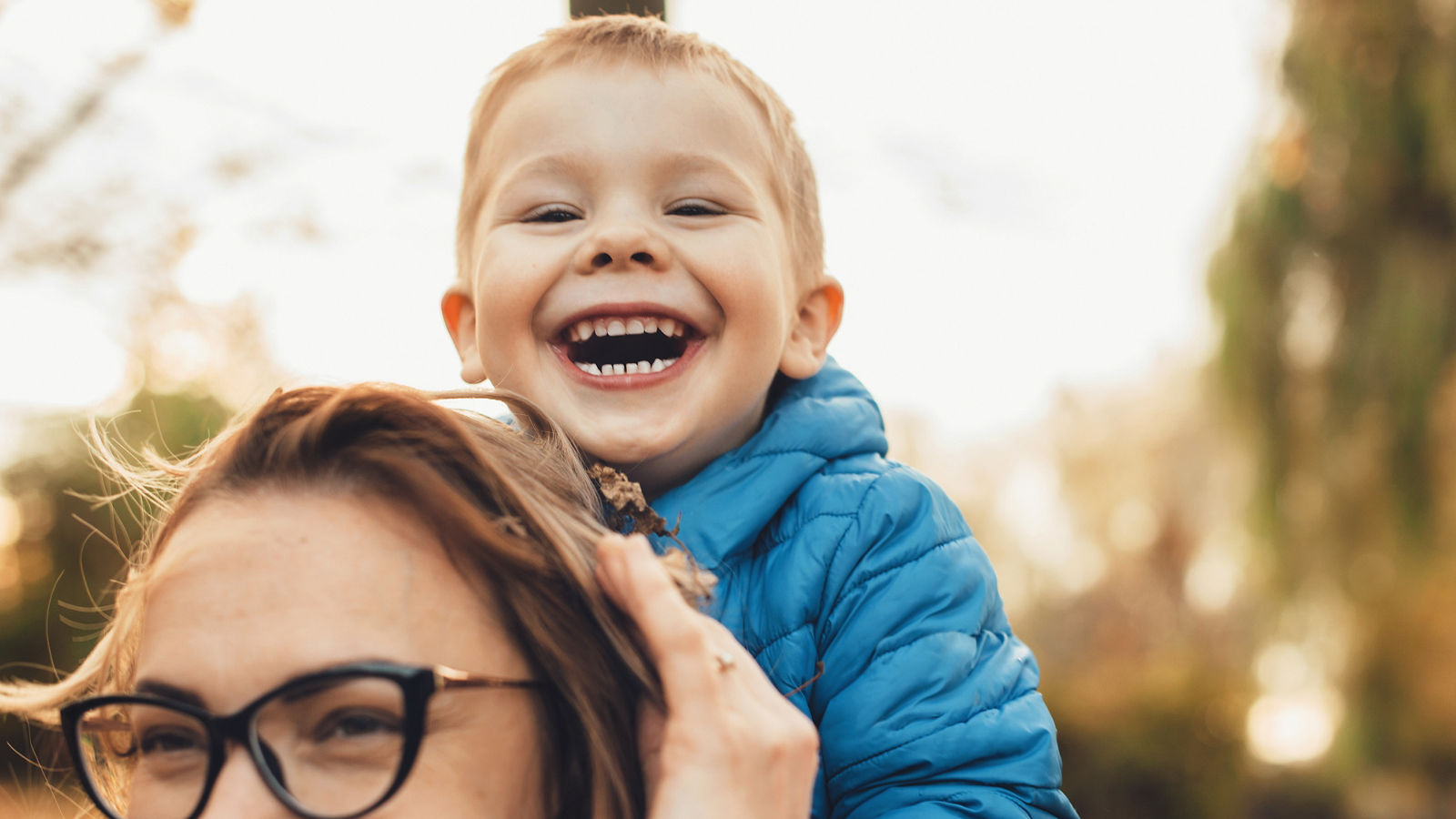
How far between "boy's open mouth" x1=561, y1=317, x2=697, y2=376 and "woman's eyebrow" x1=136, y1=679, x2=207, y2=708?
0.67 meters

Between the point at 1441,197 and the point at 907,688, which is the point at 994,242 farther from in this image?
the point at 907,688

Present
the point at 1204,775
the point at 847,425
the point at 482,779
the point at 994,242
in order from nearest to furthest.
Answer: the point at 482,779 < the point at 847,425 < the point at 1204,775 < the point at 994,242

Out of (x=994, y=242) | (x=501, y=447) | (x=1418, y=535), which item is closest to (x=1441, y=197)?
(x=1418, y=535)

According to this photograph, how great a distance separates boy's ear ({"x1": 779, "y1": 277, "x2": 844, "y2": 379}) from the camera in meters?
1.83

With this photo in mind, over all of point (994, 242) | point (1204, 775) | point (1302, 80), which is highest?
point (1302, 80)

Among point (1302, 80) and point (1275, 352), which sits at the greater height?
point (1302, 80)

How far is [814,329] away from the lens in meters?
1.91

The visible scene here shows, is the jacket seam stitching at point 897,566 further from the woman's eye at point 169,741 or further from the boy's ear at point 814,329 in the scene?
the woman's eye at point 169,741

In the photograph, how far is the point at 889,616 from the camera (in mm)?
1510

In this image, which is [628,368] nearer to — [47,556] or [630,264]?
[630,264]

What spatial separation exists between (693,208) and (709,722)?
2.57 ft

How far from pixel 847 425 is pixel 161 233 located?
16.0 ft

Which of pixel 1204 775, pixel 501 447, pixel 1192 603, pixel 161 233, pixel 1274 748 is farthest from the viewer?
pixel 1192 603

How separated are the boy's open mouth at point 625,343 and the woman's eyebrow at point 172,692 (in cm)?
67
